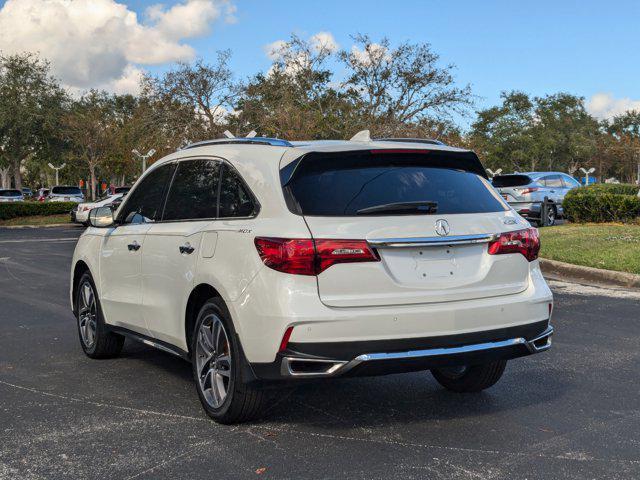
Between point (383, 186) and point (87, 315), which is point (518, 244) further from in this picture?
point (87, 315)

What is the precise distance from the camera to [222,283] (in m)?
4.70

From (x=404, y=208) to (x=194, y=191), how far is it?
164 cm

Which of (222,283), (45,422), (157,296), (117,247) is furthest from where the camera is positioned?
(117,247)

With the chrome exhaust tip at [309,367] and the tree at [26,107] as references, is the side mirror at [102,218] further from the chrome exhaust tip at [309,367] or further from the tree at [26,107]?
the tree at [26,107]

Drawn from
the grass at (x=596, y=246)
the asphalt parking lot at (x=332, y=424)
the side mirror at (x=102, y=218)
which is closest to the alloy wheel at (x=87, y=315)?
the asphalt parking lot at (x=332, y=424)

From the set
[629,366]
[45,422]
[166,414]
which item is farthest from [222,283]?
[629,366]

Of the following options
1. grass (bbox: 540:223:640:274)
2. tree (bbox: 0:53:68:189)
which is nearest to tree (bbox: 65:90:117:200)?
tree (bbox: 0:53:68:189)

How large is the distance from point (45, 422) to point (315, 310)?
1.99 m

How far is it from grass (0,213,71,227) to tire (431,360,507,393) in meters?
33.5

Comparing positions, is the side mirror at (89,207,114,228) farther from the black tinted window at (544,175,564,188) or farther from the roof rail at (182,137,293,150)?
the black tinted window at (544,175,564,188)

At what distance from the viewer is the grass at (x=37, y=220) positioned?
36.9 meters

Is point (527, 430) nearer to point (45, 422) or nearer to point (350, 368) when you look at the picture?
point (350, 368)

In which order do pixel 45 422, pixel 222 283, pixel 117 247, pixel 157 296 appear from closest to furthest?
1. pixel 222 283
2. pixel 45 422
3. pixel 157 296
4. pixel 117 247

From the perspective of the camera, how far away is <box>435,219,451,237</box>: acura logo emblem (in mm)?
4578
